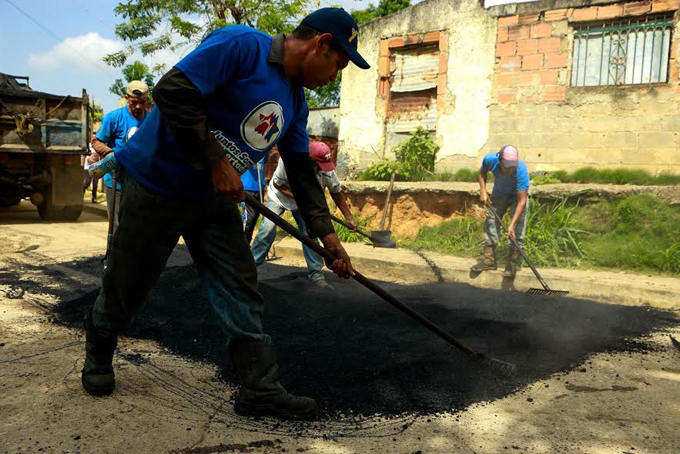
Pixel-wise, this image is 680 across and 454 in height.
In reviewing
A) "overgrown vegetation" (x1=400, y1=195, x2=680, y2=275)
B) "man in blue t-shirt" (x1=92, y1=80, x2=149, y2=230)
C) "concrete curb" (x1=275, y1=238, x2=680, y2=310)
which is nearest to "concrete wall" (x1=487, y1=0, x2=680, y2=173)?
"overgrown vegetation" (x1=400, y1=195, x2=680, y2=275)

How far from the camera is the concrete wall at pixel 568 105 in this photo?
27.9 ft

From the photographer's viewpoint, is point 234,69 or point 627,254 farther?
point 627,254

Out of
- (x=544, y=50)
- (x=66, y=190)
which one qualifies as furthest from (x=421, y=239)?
(x=66, y=190)

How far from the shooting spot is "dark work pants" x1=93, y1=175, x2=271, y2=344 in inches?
95.1

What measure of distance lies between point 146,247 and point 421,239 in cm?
677

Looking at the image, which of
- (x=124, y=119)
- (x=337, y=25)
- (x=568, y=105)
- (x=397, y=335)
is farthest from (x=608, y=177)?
(x=337, y=25)

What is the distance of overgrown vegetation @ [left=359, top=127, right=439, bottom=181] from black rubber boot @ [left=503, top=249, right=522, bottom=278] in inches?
146

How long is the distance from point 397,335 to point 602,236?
4.77 metres

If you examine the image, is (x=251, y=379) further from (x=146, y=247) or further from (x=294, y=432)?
(x=146, y=247)

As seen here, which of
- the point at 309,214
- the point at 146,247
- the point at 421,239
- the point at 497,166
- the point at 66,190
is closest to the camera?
the point at 146,247

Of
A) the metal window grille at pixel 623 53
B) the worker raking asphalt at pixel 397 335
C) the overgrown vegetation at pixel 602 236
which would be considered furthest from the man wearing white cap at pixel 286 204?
the metal window grille at pixel 623 53

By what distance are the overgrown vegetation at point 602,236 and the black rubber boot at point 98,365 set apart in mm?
5799

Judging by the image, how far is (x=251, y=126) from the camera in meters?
2.35

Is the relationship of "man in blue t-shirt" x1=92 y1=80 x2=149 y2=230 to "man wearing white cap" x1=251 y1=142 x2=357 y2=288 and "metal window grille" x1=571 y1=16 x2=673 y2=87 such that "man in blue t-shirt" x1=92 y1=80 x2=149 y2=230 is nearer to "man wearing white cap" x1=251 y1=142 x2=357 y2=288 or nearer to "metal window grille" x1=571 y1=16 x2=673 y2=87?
"man wearing white cap" x1=251 y1=142 x2=357 y2=288
